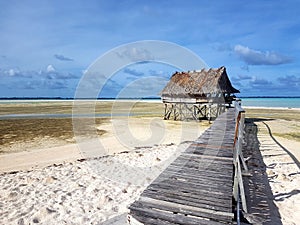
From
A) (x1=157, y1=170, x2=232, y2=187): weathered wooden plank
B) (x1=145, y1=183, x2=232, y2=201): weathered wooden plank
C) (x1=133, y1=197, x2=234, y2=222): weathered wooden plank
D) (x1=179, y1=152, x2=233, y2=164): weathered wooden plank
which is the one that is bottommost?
(x1=133, y1=197, x2=234, y2=222): weathered wooden plank

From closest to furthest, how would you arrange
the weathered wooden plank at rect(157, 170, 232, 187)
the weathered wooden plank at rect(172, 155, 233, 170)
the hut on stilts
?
the weathered wooden plank at rect(157, 170, 232, 187) < the weathered wooden plank at rect(172, 155, 233, 170) < the hut on stilts

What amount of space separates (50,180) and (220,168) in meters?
4.98

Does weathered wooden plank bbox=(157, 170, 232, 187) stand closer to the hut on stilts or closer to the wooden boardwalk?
the wooden boardwalk

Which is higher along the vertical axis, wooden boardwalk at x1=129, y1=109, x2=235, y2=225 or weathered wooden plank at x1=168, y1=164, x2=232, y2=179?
weathered wooden plank at x1=168, y1=164, x2=232, y2=179

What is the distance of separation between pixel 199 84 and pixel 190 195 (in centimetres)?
1916

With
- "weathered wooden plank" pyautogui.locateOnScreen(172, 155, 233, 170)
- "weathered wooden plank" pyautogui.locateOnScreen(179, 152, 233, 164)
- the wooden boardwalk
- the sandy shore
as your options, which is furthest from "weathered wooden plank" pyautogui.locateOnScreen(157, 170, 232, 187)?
the sandy shore

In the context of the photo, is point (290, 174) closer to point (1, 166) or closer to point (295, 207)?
point (295, 207)

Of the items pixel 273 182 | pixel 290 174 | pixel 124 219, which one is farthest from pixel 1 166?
pixel 290 174

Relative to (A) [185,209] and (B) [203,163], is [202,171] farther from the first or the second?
(A) [185,209]

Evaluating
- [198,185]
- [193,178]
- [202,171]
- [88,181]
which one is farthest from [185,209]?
[88,181]

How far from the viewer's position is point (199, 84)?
2200cm

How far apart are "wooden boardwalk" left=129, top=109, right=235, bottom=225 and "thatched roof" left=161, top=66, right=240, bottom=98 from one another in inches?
624

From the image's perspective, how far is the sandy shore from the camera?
200 inches

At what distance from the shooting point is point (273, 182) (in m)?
6.86
